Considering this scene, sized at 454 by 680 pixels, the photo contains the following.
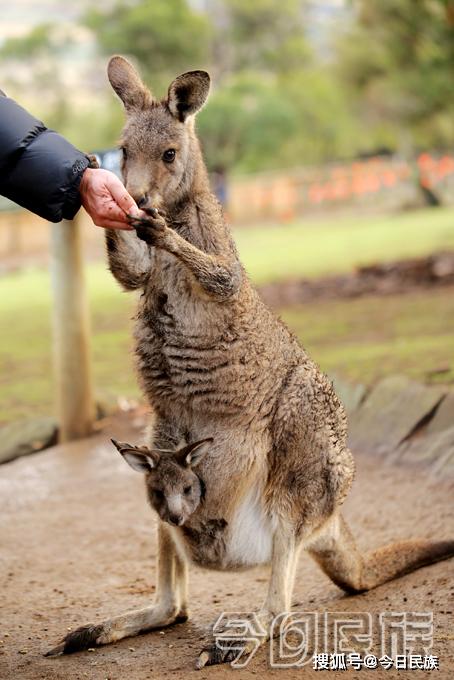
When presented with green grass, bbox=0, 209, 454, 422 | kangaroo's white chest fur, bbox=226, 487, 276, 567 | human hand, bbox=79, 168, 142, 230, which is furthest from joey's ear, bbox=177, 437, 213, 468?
human hand, bbox=79, 168, 142, 230

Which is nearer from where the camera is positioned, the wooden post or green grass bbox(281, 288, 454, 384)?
the wooden post

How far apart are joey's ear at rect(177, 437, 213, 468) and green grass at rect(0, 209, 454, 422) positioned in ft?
1.30

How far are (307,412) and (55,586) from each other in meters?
1.50

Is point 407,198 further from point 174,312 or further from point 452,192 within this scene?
point 174,312

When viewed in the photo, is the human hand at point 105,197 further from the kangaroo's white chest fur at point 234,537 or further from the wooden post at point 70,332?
the wooden post at point 70,332

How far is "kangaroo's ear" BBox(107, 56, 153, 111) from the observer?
3.72m

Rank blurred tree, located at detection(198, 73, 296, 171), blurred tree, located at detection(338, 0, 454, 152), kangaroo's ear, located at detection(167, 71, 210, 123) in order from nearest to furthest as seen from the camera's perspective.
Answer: kangaroo's ear, located at detection(167, 71, 210, 123), blurred tree, located at detection(338, 0, 454, 152), blurred tree, located at detection(198, 73, 296, 171)

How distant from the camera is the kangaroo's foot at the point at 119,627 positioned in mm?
3588

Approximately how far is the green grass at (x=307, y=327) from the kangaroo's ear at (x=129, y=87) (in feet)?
2.41

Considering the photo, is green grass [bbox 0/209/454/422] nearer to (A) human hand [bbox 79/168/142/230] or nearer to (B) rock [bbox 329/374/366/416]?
(B) rock [bbox 329/374/366/416]

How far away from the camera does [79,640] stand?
3.60 meters

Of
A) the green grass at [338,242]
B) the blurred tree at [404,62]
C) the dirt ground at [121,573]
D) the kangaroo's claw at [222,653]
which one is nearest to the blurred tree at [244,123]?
the blurred tree at [404,62]

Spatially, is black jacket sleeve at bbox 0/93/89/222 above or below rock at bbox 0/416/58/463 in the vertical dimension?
above

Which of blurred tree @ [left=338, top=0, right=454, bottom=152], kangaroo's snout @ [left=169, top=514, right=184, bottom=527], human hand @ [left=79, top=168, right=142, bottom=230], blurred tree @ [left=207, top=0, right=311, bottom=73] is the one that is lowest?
kangaroo's snout @ [left=169, top=514, right=184, bottom=527]
